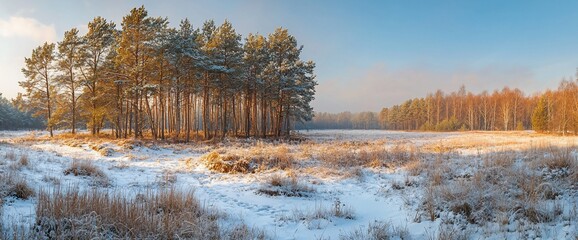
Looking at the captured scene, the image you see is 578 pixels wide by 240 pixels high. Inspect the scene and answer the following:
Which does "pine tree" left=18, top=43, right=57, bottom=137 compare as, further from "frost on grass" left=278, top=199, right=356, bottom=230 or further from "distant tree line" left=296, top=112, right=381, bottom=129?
"distant tree line" left=296, top=112, right=381, bottom=129

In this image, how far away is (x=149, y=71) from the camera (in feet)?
82.6

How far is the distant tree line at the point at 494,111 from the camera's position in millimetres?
43625

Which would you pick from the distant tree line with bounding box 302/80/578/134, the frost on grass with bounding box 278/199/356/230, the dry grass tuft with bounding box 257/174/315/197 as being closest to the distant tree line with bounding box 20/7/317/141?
the dry grass tuft with bounding box 257/174/315/197

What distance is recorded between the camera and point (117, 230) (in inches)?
158

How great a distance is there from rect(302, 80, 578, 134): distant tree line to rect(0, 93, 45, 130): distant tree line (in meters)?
97.8

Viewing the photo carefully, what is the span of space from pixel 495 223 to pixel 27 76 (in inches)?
1610

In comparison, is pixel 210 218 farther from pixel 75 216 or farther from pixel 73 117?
pixel 73 117

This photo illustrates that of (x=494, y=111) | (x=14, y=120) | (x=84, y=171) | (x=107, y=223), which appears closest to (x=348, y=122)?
(x=494, y=111)

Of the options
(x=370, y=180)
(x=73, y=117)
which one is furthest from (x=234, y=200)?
(x=73, y=117)

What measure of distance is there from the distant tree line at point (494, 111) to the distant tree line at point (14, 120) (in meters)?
97.8

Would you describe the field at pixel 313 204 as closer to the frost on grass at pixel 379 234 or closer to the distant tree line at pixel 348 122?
the frost on grass at pixel 379 234

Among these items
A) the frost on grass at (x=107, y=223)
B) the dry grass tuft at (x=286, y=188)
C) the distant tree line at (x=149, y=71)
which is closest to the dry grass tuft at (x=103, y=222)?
the frost on grass at (x=107, y=223)

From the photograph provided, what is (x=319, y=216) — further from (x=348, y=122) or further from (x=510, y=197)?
(x=348, y=122)

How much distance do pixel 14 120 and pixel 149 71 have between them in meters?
74.3
